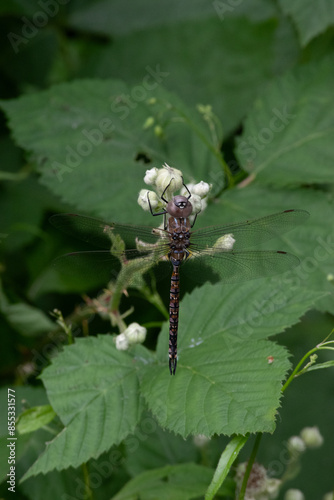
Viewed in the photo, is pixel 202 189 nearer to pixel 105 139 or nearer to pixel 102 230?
pixel 102 230

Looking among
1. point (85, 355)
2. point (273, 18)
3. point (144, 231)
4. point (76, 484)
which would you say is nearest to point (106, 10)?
point (273, 18)

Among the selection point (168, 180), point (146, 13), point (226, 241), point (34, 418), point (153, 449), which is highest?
point (168, 180)

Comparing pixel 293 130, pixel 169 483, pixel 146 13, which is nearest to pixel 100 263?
pixel 169 483

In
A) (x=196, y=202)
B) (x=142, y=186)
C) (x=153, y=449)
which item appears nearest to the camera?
(x=196, y=202)

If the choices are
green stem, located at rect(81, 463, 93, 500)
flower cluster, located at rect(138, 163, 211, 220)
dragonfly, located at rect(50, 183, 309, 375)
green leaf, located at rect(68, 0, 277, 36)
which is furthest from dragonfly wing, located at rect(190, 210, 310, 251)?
green leaf, located at rect(68, 0, 277, 36)

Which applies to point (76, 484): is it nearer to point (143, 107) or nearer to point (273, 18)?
point (143, 107)

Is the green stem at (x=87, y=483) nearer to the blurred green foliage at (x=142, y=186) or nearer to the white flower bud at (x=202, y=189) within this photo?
the blurred green foliage at (x=142, y=186)

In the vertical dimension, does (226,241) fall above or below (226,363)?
above
